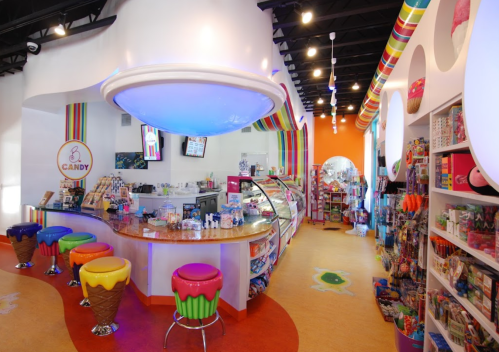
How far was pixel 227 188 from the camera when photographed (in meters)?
4.44

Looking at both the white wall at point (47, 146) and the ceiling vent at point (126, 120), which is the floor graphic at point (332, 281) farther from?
the ceiling vent at point (126, 120)

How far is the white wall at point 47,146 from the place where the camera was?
18.6 feet

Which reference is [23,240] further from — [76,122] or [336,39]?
[336,39]

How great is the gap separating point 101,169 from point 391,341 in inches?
273

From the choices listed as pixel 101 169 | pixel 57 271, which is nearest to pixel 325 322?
pixel 57 271

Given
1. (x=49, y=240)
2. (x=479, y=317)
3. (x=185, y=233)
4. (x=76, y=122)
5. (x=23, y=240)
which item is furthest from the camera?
(x=76, y=122)

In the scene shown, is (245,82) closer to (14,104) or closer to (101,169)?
(101,169)

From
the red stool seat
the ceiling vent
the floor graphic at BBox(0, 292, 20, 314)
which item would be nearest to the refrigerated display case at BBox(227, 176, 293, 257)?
the red stool seat

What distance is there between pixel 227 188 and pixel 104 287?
225cm

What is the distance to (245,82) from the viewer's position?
1.63 m

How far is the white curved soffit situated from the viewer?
141 cm

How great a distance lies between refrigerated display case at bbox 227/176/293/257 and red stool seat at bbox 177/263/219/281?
1.61 metres

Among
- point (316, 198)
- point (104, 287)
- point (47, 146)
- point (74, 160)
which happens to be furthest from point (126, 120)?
point (316, 198)

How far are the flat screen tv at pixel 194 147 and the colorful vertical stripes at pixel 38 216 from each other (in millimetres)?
3244
